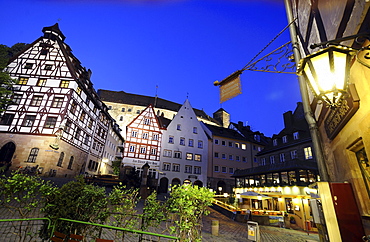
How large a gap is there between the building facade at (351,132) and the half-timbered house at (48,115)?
26021 mm

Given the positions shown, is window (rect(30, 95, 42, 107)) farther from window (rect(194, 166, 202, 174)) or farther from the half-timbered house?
window (rect(194, 166, 202, 174))

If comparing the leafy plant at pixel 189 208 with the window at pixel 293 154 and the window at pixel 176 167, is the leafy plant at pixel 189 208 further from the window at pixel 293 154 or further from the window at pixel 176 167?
the window at pixel 176 167

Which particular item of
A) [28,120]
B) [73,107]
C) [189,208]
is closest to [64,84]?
[73,107]

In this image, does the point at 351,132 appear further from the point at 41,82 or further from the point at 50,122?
the point at 41,82

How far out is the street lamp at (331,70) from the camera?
8.25ft

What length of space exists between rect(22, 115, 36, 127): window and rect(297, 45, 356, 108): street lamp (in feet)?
96.8

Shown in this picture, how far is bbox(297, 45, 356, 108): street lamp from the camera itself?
251cm

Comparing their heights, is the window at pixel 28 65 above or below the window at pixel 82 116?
above

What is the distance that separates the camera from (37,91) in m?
25.3

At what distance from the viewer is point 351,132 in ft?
11.7

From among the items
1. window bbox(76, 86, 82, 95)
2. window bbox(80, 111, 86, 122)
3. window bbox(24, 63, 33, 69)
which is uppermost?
window bbox(24, 63, 33, 69)

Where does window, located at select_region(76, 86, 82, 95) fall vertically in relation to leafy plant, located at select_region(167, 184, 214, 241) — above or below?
above

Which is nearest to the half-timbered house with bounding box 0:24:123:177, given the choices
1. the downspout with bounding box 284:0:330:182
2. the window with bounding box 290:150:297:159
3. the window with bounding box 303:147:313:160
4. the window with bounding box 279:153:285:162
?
the downspout with bounding box 284:0:330:182

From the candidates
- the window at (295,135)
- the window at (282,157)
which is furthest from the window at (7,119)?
the window at (295,135)
